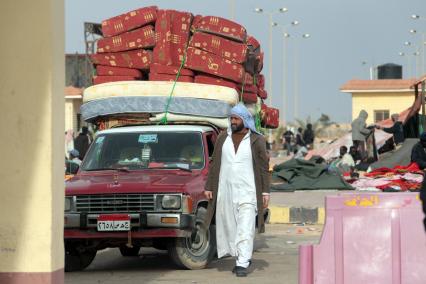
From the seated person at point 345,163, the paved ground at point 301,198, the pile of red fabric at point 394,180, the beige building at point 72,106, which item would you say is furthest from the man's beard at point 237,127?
the beige building at point 72,106

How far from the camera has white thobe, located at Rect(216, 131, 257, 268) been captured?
10719mm

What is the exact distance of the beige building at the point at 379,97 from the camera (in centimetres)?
6162

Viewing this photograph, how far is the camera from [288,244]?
47.1 feet

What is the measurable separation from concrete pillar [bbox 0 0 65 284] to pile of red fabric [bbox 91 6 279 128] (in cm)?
592

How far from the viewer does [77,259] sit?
→ 1184 centimetres

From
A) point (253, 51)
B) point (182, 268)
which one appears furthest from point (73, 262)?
point (253, 51)

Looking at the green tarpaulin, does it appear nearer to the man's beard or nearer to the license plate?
the man's beard

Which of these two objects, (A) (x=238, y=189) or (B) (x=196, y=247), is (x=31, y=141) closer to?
(A) (x=238, y=189)

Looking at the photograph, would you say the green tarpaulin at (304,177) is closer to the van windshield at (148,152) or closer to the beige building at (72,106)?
the van windshield at (148,152)

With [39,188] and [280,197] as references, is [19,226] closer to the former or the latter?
[39,188]

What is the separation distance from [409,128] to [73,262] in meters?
15.5

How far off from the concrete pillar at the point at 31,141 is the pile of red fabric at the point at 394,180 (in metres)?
10.2

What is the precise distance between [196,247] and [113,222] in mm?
1098

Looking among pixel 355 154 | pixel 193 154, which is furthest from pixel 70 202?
pixel 355 154
